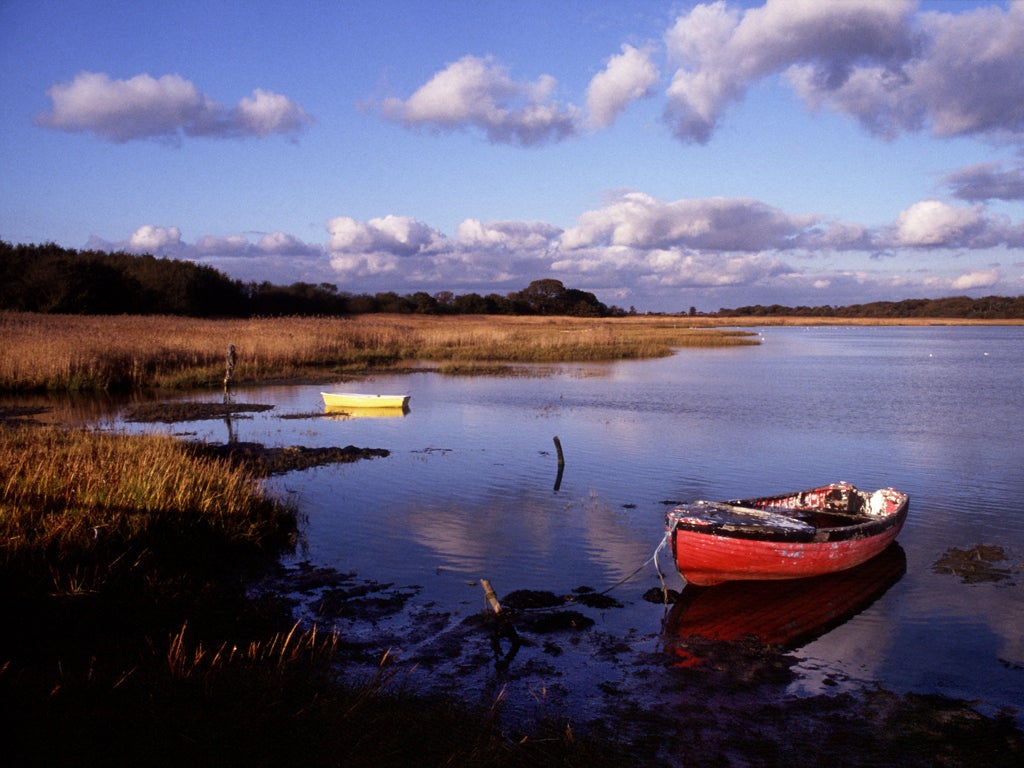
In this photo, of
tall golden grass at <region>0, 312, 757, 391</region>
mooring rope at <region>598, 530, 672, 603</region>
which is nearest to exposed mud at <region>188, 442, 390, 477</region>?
mooring rope at <region>598, 530, 672, 603</region>

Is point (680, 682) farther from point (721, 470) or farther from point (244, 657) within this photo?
point (721, 470)

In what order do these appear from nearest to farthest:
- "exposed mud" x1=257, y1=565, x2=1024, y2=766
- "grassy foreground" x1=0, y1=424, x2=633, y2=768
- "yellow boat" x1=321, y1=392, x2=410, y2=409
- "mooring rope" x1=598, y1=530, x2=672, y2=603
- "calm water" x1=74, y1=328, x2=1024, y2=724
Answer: "grassy foreground" x1=0, y1=424, x2=633, y2=768 → "exposed mud" x1=257, y1=565, x2=1024, y2=766 → "calm water" x1=74, y1=328, x2=1024, y2=724 → "mooring rope" x1=598, y1=530, x2=672, y2=603 → "yellow boat" x1=321, y1=392, x2=410, y2=409

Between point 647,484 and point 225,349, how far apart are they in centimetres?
2504

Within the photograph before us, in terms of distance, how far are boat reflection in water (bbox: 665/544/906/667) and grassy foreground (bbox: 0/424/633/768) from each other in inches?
115

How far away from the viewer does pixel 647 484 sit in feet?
51.2

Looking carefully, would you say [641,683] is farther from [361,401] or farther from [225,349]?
[225,349]

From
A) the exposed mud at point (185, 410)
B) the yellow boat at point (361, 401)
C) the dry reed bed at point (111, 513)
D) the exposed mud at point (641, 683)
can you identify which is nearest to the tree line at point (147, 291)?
the exposed mud at point (185, 410)

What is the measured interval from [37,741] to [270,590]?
14.6 ft

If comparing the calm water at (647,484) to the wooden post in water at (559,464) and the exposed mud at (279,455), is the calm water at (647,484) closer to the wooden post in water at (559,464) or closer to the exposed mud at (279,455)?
the wooden post in water at (559,464)

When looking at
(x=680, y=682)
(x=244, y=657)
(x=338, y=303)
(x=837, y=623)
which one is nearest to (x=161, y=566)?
(x=244, y=657)

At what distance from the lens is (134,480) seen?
31.8 ft

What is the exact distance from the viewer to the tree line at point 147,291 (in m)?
53.5

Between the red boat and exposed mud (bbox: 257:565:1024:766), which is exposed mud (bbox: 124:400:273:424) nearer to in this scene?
exposed mud (bbox: 257:565:1024:766)

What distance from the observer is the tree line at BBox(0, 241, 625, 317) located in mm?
53469
